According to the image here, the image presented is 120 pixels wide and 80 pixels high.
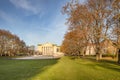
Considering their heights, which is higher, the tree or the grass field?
the tree

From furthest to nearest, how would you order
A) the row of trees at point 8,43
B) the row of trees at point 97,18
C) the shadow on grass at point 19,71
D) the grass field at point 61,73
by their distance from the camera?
the row of trees at point 8,43 → the row of trees at point 97,18 → the shadow on grass at point 19,71 → the grass field at point 61,73

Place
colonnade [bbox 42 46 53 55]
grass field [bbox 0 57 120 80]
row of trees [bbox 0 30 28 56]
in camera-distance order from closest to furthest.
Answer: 1. grass field [bbox 0 57 120 80]
2. row of trees [bbox 0 30 28 56]
3. colonnade [bbox 42 46 53 55]

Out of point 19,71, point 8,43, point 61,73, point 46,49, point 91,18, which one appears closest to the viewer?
point 61,73

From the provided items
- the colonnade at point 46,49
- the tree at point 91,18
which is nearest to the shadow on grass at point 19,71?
the tree at point 91,18

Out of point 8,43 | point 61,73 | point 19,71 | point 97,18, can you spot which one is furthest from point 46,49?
point 61,73

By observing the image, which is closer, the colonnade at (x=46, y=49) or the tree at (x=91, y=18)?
the tree at (x=91, y=18)

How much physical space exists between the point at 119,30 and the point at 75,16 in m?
5.32

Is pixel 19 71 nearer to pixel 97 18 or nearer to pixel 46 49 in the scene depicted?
pixel 97 18

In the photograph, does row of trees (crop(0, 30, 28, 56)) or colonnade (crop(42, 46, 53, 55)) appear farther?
colonnade (crop(42, 46, 53, 55))

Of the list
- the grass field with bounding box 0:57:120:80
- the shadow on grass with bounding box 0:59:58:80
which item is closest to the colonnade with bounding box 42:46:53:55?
the shadow on grass with bounding box 0:59:58:80

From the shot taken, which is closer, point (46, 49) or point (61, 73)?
point (61, 73)

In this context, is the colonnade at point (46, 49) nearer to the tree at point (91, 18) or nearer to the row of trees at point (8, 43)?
the row of trees at point (8, 43)

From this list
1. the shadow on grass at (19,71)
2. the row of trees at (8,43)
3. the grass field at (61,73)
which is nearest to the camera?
the grass field at (61,73)

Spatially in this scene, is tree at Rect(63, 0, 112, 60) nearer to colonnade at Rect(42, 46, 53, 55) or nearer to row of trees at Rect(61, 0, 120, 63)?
row of trees at Rect(61, 0, 120, 63)
